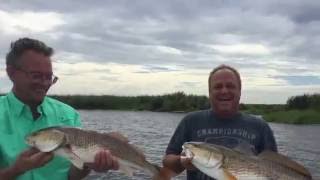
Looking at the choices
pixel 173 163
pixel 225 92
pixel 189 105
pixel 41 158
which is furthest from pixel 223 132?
pixel 189 105

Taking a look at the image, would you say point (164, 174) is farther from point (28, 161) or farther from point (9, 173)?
point (9, 173)

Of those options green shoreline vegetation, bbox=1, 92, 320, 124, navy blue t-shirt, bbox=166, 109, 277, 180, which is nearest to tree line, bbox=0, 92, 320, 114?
green shoreline vegetation, bbox=1, 92, 320, 124

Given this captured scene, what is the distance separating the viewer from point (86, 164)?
17.7 ft

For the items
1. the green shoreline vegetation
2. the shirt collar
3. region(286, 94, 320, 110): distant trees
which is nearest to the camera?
the shirt collar

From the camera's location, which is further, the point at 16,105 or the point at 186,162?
the point at 16,105

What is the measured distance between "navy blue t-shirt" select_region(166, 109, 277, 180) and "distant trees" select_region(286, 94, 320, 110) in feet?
261

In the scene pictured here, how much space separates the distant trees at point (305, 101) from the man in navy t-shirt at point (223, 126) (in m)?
79.7

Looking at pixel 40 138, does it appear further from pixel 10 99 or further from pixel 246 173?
pixel 246 173

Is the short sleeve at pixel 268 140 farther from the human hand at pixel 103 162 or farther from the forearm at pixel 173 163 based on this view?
the human hand at pixel 103 162

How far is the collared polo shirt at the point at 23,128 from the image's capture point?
17.5 feet

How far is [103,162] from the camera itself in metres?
5.34

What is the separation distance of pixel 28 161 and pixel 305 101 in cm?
8414

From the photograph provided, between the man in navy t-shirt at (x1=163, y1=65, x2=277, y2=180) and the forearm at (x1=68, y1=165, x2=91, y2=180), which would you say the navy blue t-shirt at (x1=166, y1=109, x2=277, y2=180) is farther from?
the forearm at (x1=68, y1=165, x2=91, y2=180)

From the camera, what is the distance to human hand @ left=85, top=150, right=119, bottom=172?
534cm
